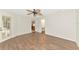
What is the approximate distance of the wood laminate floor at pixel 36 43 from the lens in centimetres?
199

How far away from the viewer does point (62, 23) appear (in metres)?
2.00

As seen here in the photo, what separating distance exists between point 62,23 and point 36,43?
512 mm

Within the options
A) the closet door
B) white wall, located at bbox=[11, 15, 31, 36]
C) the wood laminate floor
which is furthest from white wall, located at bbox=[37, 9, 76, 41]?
the closet door

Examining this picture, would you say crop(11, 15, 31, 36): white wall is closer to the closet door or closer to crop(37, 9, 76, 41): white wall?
the closet door

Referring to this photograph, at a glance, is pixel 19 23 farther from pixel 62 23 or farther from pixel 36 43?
pixel 62 23

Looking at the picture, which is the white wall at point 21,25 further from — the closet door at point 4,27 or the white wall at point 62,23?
the white wall at point 62,23

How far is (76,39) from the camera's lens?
79.2 inches

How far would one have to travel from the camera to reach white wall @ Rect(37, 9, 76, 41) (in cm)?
200

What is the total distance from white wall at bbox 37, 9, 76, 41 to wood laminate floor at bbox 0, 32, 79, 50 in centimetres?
8

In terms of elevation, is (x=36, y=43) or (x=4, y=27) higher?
(x=4, y=27)

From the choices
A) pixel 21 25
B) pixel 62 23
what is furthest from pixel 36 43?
pixel 62 23
